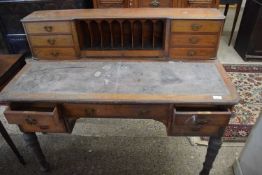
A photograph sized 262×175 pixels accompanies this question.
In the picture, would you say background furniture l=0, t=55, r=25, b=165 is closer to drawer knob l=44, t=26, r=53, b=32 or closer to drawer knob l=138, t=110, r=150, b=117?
drawer knob l=44, t=26, r=53, b=32

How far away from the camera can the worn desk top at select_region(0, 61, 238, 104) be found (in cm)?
104

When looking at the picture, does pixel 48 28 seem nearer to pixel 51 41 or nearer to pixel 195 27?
pixel 51 41

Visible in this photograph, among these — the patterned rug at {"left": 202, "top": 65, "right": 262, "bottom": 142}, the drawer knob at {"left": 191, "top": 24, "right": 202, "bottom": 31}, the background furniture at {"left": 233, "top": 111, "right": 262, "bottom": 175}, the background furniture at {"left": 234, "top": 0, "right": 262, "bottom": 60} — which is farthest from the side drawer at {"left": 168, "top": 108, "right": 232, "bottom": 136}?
the background furniture at {"left": 234, "top": 0, "right": 262, "bottom": 60}

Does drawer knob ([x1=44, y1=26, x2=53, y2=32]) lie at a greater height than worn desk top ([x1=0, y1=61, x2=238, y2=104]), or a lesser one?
greater

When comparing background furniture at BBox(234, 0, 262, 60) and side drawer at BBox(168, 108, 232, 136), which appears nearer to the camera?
side drawer at BBox(168, 108, 232, 136)

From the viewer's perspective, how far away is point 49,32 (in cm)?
137

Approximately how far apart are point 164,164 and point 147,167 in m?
0.13

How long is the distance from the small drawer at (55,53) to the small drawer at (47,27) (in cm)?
12

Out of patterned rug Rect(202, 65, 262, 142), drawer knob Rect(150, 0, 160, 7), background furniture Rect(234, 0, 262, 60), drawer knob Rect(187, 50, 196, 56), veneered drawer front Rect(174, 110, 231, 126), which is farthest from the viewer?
background furniture Rect(234, 0, 262, 60)

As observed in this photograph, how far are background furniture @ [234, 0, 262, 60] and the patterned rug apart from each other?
0.19 meters

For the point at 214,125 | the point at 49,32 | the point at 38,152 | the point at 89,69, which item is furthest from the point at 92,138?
the point at 214,125

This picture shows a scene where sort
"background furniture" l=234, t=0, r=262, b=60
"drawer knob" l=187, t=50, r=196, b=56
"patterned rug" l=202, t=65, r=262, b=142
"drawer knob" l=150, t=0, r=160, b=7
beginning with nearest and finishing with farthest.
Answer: "drawer knob" l=187, t=50, r=196, b=56, "patterned rug" l=202, t=65, r=262, b=142, "drawer knob" l=150, t=0, r=160, b=7, "background furniture" l=234, t=0, r=262, b=60

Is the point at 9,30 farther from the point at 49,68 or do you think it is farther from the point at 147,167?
the point at 147,167

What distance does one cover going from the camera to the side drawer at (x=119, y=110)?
1.09 m
